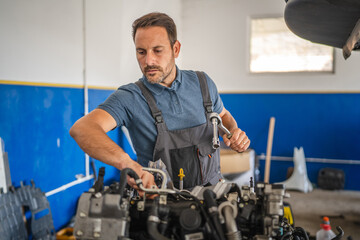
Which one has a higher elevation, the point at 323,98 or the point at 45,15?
the point at 45,15

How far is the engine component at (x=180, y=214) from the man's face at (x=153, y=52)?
731 mm

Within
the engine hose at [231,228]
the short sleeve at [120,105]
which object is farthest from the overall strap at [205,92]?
the engine hose at [231,228]

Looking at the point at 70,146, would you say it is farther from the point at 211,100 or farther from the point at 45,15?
the point at 211,100

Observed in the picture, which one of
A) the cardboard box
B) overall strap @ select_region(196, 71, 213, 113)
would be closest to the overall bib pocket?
overall strap @ select_region(196, 71, 213, 113)

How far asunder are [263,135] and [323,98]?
109 cm

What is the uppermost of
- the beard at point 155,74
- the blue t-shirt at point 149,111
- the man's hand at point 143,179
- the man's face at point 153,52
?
the man's face at point 153,52

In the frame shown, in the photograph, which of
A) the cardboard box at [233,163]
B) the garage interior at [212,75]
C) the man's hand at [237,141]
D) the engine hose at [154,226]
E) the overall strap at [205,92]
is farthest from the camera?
the cardboard box at [233,163]

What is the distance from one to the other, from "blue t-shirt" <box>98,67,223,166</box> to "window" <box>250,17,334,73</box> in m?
3.80

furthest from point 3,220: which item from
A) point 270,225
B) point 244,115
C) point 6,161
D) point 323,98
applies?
point 323,98

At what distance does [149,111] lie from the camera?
1.62 meters

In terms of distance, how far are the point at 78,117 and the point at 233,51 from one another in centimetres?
299

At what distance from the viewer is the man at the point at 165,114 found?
1.56 metres

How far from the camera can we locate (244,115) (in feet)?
17.6

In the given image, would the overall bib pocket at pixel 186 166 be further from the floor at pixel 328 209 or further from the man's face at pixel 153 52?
the floor at pixel 328 209
